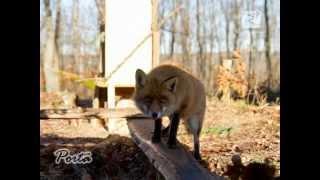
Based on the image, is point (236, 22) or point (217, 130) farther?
point (217, 130)

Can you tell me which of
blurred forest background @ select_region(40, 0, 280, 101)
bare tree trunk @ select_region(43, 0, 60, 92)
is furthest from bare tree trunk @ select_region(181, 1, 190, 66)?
bare tree trunk @ select_region(43, 0, 60, 92)

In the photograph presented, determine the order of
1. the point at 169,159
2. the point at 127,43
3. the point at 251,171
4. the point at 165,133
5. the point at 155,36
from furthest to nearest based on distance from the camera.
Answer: the point at 127,43 < the point at 155,36 < the point at 165,133 < the point at 169,159 < the point at 251,171

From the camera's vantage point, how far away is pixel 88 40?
12.2 feet

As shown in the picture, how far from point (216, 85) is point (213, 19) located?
717 millimetres

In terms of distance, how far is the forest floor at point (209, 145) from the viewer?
217 centimetres

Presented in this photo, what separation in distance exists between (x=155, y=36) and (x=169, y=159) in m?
1.06

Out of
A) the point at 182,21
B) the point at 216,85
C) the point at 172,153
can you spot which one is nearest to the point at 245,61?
the point at 216,85

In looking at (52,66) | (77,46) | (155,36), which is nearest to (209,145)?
(155,36)

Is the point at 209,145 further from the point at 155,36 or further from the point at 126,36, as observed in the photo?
the point at 126,36

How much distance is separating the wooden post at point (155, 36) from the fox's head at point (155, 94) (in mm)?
564

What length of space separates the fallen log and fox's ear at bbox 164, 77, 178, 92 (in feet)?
0.98

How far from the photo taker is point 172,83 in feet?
7.63

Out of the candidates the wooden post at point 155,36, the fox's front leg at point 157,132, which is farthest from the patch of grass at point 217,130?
the wooden post at point 155,36
